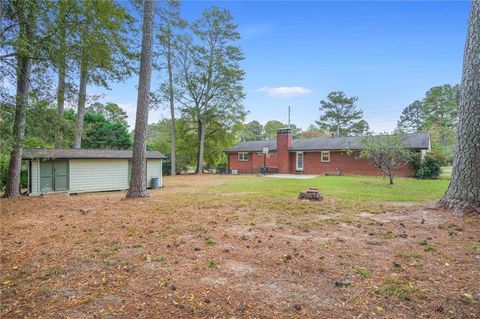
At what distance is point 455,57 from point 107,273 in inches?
639

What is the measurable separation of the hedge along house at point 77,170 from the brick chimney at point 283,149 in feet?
43.6

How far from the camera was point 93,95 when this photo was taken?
11555mm

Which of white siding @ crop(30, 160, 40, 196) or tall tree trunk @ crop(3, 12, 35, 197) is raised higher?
tall tree trunk @ crop(3, 12, 35, 197)

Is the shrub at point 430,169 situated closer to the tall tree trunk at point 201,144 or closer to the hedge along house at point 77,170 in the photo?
the hedge along house at point 77,170

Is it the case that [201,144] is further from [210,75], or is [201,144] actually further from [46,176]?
[46,176]

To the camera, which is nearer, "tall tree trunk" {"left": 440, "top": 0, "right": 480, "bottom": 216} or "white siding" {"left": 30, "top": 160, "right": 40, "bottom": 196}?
"tall tree trunk" {"left": 440, "top": 0, "right": 480, "bottom": 216}

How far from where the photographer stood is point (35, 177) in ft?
36.3

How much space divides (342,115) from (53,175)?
4122cm

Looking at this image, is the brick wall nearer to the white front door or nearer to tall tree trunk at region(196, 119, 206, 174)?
the white front door

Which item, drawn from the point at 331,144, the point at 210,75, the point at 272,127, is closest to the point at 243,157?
the point at 210,75

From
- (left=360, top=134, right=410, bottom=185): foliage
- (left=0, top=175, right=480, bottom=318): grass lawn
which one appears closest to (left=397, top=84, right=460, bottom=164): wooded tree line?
(left=360, top=134, right=410, bottom=185): foliage

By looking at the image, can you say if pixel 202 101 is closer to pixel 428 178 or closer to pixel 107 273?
pixel 428 178

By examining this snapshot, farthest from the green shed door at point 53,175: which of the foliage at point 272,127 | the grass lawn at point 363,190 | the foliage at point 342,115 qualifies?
the foliage at point 272,127

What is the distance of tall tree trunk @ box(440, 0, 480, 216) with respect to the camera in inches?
224
